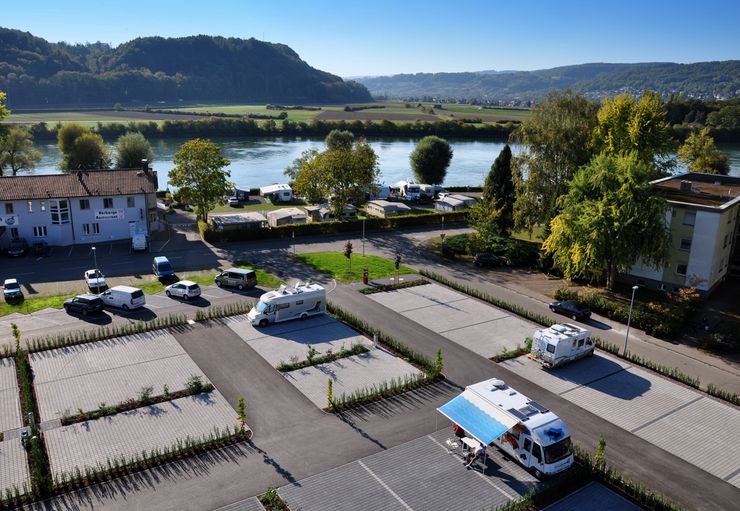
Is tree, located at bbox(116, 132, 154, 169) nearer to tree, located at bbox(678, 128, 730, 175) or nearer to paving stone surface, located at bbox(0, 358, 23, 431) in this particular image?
paving stone surface, located at bbox(0, 358, 23, 431)

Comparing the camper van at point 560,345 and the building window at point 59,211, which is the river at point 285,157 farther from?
the camper van at point 560,345

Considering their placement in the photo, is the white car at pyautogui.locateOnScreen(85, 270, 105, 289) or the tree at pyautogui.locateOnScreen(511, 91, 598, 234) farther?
the tree at pyautogui.locateOnScreen(511, 91, 598, 234)

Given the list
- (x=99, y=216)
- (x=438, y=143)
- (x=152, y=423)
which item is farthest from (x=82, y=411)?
(x=438, y=143)

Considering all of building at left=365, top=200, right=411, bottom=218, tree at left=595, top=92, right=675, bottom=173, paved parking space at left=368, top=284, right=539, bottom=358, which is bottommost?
paved parking space at left=368, top=284, right=539, bottom=358

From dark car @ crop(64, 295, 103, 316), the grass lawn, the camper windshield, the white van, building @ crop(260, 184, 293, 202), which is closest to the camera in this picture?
the camper windshield

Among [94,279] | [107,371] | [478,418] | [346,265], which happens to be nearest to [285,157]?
[346,265]

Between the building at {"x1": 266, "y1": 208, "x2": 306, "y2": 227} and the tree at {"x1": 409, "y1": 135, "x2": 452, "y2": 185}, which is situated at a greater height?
the tree at {"x1": 409, "y1": 135, "x2": 452, "y2": 185}

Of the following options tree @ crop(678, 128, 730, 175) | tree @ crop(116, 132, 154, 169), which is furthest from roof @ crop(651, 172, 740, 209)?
tree @ crop(116, 132, 154, 169)
